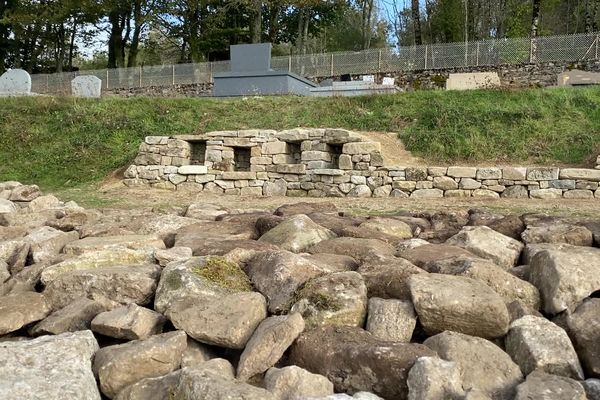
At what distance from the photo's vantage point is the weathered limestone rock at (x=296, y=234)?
514 centimetres

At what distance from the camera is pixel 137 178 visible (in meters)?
12.3

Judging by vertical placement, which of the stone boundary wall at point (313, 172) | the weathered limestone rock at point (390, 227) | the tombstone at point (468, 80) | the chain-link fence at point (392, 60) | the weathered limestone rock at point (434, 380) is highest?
the chain-link fence at point (392, 60)

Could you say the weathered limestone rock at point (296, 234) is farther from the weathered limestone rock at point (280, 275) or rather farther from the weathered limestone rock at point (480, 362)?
the weathered limestone rock at point (480, 362)

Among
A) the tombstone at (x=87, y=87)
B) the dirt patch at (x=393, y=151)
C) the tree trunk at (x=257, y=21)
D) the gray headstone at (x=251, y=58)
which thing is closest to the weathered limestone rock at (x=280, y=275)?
the dirt patch at (x=393, y=151)

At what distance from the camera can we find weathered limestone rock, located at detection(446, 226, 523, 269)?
15.9 ft

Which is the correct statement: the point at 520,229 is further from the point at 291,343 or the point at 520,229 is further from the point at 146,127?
the point at 146,127

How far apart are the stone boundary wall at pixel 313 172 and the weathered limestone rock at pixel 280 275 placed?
6776 mm

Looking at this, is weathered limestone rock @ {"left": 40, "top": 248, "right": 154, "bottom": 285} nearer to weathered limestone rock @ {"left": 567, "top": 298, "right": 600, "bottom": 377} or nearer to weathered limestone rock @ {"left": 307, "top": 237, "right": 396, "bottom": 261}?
weathered limestone rock @ {"left": 307, "top": 237, "right": 396, "bottom": 261}

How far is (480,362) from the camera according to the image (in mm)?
3219

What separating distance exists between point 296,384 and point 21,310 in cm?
232

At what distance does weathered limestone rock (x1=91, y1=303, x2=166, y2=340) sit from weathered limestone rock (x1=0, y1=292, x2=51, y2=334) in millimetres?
617

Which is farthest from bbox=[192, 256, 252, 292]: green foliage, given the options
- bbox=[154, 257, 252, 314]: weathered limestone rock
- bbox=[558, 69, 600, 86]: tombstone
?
bbox=[558, 69, 600, 86]: tombstone

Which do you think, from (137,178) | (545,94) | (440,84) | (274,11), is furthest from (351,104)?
(274,11)

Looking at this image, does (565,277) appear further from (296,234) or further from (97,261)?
(97,261)
